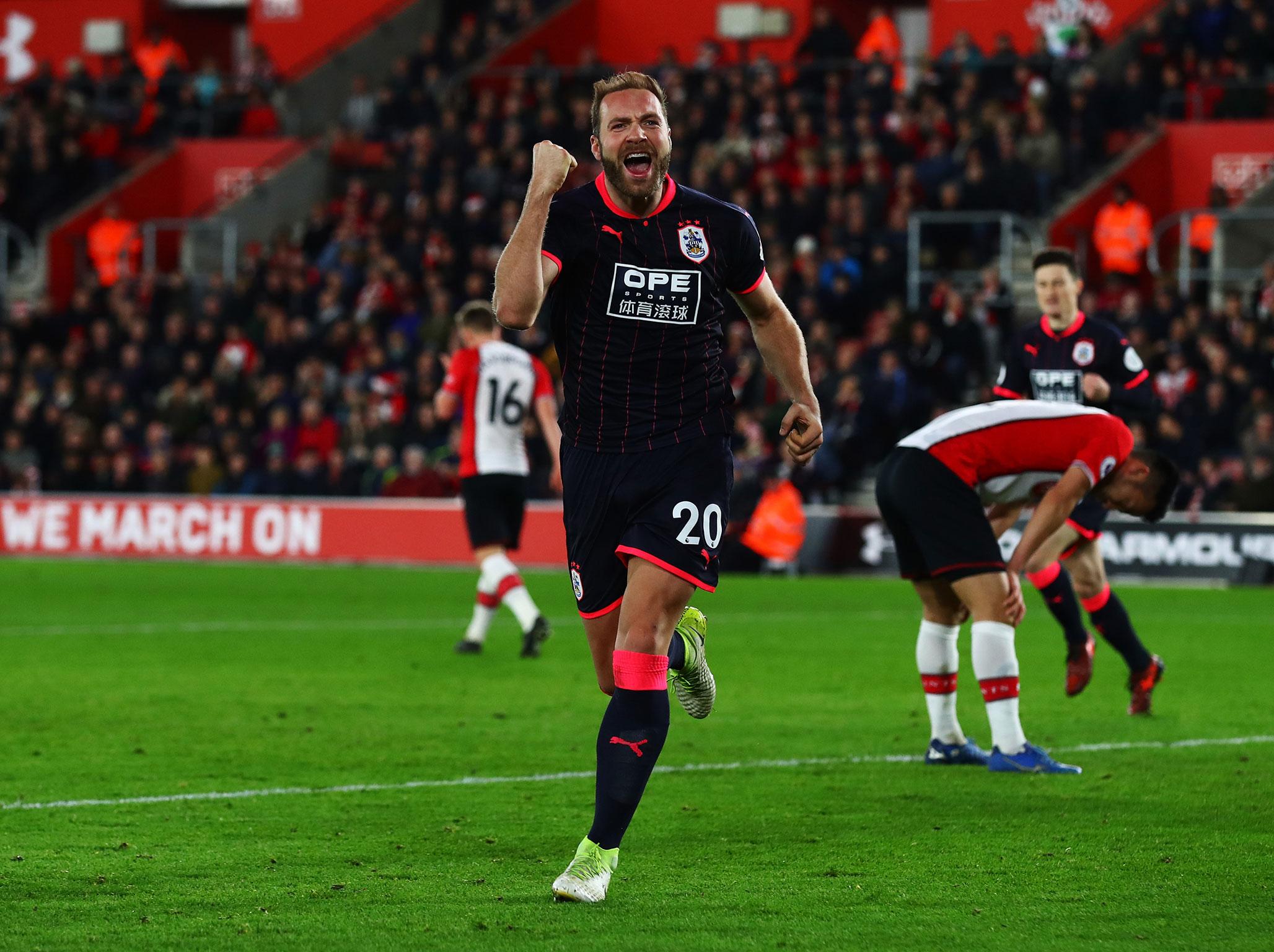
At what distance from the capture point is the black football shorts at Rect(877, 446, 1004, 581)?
26.6ft

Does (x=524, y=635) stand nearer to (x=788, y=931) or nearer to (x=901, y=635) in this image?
(x=901, y=635)

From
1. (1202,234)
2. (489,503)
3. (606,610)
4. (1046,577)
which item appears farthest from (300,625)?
(1202,234)

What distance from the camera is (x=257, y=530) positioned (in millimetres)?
23609

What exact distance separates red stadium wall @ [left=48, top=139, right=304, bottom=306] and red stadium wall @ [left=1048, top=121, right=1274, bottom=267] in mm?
13817

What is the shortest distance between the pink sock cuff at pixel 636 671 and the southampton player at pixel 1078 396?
14.3ft

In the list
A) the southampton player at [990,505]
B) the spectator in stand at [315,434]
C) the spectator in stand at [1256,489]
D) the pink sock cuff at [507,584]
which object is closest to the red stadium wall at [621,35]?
the spectator in stand at [315,434]

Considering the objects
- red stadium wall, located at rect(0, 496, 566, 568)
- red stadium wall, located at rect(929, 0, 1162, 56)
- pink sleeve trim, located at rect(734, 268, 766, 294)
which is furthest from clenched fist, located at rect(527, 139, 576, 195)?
red stadium wall, located at rect(929, 0, 1162, 56)

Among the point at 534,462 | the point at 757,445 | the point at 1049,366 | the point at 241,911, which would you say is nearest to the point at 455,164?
the point at 534,462

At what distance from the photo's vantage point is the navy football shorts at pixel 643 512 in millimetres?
5836

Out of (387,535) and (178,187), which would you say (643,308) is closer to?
(387,535)

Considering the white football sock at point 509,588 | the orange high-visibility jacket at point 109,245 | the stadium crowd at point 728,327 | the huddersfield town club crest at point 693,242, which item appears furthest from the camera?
the orange high-visibility jacket at point 109,245

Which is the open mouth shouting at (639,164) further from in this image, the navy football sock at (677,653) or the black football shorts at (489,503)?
the black football shorts at (489,503)

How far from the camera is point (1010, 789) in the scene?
7703 mm

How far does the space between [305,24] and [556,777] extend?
30.6 m
